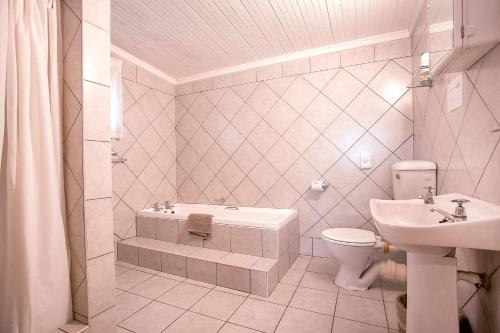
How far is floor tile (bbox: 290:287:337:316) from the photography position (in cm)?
166

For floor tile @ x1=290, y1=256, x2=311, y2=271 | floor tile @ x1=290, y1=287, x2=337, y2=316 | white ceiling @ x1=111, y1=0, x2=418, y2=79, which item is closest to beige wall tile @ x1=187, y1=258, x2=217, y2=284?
floor tile @ x1=290, y1=287, x2=337, y2=316

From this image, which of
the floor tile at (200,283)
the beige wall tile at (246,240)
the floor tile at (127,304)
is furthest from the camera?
the beige wall tile at (246,240)

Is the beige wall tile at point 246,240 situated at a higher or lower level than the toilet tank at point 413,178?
lower

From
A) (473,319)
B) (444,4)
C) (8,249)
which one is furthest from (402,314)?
(8,249)

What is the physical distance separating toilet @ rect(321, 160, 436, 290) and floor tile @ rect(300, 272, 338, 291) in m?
0.06

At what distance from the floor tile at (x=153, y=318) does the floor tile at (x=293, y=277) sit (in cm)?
89

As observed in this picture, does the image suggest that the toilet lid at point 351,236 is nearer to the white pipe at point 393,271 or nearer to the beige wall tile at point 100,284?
the white pipe at point 393,271

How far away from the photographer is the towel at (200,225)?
7.65ft

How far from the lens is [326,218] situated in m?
2.52

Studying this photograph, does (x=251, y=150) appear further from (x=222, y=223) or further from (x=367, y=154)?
(x=367, y=154)

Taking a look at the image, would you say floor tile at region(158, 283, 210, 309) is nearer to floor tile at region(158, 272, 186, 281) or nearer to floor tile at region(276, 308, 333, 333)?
floor tile at region(158, 272, 186, 281)

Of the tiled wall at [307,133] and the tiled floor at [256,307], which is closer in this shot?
the tiled floor at [256,307]

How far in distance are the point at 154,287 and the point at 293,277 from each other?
1192 millimetres

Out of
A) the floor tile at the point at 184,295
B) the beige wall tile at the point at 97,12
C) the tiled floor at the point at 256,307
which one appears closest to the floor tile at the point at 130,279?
the tiled floor at the point at 256,307
